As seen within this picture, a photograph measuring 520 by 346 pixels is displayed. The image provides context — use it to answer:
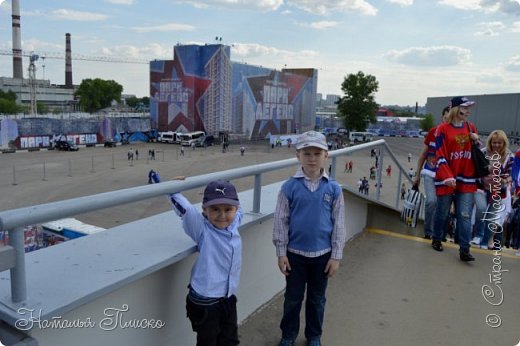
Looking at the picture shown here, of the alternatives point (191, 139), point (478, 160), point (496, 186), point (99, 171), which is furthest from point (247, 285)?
point (191, 139)

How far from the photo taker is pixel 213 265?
2.32 meters

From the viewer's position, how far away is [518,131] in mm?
75625

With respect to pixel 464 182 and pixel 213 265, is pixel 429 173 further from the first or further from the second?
pixel 213 265

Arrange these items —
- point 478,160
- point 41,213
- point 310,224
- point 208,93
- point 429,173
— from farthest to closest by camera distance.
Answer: point 208,93 → point 429,173 → point 478,160 → point 310,224 → point 41,213

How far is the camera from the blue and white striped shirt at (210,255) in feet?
7.55

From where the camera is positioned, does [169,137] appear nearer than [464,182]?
No

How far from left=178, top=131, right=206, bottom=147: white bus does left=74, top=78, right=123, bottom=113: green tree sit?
148 ft

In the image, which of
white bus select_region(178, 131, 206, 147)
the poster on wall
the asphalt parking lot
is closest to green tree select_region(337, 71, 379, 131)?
the poster on wall

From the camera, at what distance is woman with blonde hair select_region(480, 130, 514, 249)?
14.8ft

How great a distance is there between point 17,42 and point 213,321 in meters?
105


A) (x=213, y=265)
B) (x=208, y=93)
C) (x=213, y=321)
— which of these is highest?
(x=208, y=93)

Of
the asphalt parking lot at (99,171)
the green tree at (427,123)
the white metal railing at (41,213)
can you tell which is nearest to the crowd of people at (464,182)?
the white metal railing at (41,213)

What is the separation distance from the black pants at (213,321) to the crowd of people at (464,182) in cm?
291

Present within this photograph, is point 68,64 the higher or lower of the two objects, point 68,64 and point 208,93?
the higher
